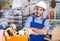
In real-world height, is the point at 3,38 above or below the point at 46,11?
below

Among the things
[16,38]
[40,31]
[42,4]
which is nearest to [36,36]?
[40,31]

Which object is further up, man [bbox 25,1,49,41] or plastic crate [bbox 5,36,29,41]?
man [bbox 25,1,49,41]

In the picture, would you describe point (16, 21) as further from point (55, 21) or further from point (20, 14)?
point (55, 21)

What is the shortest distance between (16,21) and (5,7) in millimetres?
181

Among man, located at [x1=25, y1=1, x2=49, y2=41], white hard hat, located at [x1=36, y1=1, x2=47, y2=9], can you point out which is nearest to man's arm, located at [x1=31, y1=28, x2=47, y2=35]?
man, located at [x1=25, y1=1, x2=49, y2=41]

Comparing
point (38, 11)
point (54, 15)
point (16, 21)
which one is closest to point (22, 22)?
point (16, 21)

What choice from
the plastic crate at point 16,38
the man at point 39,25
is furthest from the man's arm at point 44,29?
the plastic crate at point 16,38

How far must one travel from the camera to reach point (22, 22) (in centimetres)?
168

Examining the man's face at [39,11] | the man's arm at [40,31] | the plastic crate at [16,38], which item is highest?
the man's face at [39,11]

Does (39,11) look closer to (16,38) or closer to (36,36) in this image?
(36,36)

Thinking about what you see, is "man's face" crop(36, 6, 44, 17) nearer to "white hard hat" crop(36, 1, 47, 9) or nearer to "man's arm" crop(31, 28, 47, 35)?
"white hard hat" crop(36, 1, 47, 9)

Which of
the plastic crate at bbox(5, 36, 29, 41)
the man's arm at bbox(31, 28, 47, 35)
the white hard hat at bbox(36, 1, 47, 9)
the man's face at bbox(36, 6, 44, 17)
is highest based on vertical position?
the white hard hat at bbox(36, 1, 47, 9)

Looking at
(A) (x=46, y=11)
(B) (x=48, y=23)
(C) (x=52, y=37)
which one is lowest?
(C) (x=52, y=37)

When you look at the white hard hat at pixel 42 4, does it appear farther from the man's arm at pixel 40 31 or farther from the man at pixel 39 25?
the man's arm at pixel 40 31
